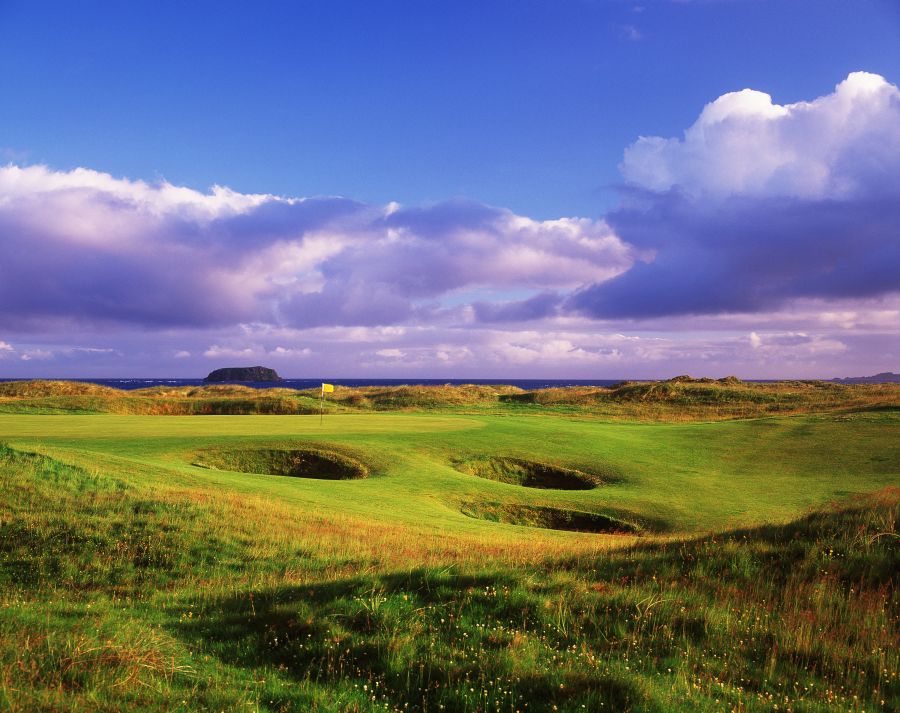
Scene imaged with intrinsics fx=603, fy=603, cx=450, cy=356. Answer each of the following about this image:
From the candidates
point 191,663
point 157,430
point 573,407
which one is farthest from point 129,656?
point 573,407

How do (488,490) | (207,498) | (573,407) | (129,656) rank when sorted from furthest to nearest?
(573,407), (488,490), (207,498), (129,656)

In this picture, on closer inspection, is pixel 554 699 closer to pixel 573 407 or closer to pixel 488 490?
pixel 488 490

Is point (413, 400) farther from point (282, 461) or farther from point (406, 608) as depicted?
point (406, 608)

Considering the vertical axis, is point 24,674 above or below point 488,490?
above

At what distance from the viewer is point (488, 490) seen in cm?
2372

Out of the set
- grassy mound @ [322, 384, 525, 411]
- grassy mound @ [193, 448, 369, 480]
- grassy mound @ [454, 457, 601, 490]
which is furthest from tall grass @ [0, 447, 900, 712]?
grassy mound @ [322, 384, 525, 411]

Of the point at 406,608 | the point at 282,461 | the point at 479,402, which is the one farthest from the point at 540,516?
the point at 479,402

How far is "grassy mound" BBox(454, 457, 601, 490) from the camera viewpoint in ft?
91.6

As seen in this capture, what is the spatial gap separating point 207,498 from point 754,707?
14.4 meters

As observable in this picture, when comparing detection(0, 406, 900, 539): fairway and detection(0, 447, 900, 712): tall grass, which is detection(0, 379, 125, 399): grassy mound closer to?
detection(0, 406, 900, 539): fairway

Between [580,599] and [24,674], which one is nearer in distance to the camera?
[24,674]

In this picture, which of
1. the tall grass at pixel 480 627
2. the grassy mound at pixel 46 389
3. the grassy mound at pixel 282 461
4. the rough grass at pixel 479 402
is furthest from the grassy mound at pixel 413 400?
the tall grass at pixel 480 627

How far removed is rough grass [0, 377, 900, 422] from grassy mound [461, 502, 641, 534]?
120 feet

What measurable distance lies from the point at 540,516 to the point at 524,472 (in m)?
6.59
